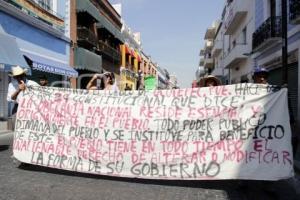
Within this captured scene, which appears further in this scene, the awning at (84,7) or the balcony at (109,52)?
the balcony at (109,52)

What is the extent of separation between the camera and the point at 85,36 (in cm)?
3141

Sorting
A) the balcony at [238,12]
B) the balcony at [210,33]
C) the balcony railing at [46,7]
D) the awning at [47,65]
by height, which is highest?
the balcony at [210,33]

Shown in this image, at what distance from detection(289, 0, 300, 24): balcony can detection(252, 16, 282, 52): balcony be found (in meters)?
3.81

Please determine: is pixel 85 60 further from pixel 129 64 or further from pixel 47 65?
pixel 129 64

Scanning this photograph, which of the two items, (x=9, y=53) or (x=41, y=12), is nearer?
(x=9, y=53)

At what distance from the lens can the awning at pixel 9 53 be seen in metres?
16.6

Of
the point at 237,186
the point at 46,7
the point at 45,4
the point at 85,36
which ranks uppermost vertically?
the point at 45,4

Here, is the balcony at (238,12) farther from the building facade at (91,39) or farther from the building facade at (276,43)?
the building facade at (91,39)

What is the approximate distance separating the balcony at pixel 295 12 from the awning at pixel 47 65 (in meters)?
10.6

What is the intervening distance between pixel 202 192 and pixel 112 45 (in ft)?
126

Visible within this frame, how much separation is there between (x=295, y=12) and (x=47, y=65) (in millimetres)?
11741

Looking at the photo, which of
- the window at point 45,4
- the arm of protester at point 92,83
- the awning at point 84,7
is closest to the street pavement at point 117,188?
the arm of protester at point 92,83

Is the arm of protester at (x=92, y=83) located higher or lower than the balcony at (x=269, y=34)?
lower

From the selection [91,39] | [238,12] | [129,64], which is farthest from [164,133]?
[129,64]
